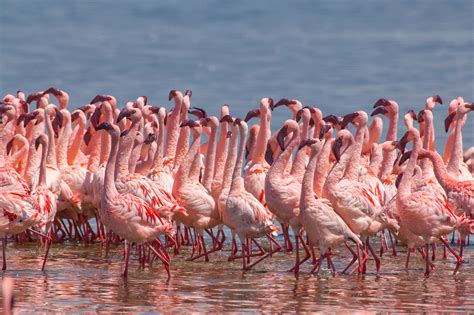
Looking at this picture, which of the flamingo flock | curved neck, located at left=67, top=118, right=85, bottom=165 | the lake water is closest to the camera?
the flamingo flock

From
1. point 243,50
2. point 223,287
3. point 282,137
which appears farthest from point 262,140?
point 243,50

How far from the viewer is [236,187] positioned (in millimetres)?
15406

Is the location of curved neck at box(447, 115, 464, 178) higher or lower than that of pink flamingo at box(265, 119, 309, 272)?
higher

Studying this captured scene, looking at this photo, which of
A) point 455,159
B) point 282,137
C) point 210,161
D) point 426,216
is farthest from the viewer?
point 455,159

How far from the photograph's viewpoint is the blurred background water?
203 feet

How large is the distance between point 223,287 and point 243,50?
6661 centimetres

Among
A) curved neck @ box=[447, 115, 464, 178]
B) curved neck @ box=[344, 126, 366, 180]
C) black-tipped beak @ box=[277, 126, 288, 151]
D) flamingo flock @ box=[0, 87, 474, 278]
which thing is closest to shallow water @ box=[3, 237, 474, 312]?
flamingo flock @ box=[0, 87, 474, 278]

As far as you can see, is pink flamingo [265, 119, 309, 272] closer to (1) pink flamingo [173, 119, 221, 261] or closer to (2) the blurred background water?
(1) pink flamingo [173, 119, 221, 261]

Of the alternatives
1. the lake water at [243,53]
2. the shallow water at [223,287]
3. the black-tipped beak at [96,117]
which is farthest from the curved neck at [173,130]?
the shallow water at [223,287]

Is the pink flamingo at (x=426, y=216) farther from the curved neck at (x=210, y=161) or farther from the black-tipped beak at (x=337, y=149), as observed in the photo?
the curved neck at (x=210, y=161)

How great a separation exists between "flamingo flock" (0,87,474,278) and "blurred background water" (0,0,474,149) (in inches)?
1357

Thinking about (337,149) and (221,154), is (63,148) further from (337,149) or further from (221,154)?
(337,149)

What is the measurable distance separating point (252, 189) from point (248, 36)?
64.7 m

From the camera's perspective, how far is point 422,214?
14.8 meters
